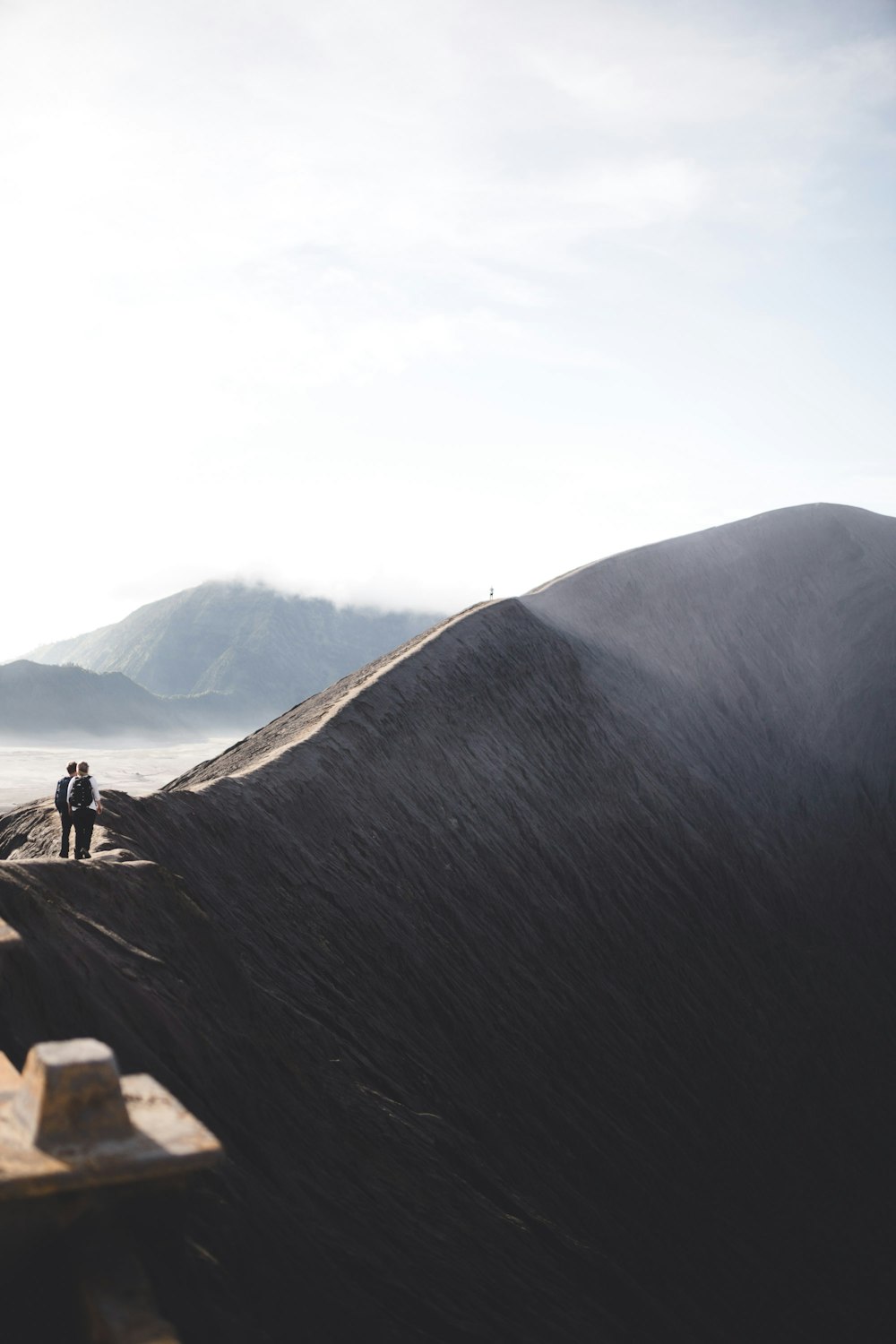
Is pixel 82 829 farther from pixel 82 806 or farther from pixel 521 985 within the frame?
pixel 521 985

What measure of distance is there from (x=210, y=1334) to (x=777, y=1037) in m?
25.1

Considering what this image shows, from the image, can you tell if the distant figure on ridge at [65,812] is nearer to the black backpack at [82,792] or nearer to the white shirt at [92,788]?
the white shirt at [92,788]

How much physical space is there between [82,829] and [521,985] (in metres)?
11.3

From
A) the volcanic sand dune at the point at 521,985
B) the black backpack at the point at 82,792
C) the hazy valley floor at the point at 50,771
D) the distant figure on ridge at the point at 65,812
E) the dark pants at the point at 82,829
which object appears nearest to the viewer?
the volcanic sand dune at the point at 521,985

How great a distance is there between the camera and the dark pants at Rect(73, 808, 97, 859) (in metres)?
13.5

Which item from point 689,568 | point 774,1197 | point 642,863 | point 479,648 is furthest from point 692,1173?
point 689,568

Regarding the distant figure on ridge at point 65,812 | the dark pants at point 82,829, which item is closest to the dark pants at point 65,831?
the distant figure on ridge at point 65,812

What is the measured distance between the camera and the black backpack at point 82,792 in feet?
43.7

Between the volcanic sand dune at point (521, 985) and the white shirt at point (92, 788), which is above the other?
the white shirt at point (92, 788)

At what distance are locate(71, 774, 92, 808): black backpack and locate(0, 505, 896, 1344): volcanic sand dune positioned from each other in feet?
2.67

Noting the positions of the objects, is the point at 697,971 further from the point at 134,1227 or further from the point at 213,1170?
the point at 134,1227

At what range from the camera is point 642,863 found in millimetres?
30078

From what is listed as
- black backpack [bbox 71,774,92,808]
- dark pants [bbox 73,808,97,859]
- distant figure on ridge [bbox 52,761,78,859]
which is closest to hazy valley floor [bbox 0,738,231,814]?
distant figure on ridge [bbox 52,761,78,859]

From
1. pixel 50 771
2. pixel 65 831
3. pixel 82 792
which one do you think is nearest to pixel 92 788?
Result: pixel 82 792
